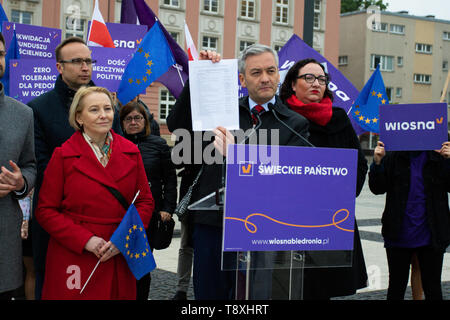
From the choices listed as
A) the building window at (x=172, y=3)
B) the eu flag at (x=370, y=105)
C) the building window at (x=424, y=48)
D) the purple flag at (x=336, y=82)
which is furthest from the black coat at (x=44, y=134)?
the building window at (x=424, y=48)

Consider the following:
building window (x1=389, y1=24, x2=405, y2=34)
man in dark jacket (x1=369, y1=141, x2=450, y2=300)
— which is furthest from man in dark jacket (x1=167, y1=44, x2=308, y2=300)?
building window (x1=389, y1=24, x2=405, y2=34)

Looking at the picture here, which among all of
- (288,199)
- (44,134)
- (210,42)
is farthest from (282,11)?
(288,199)

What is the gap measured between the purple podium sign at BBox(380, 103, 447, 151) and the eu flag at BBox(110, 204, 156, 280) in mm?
2259

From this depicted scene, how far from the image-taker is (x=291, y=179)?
9.51 feet

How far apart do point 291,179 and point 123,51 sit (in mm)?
4130

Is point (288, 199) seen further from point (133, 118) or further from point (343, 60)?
point (343, 60)

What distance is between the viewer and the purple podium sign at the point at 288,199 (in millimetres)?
2795

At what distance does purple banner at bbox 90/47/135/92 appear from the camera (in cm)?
654

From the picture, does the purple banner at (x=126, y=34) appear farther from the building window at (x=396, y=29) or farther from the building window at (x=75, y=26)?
the building window at (x=396, y=29)

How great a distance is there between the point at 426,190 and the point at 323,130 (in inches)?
57.2

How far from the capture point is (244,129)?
341cm

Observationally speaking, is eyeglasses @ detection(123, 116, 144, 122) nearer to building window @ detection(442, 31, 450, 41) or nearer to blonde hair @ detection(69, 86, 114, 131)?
blonde hair @ detection(69, 86, 114, 131)

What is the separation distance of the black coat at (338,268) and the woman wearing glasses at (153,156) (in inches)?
78.0
